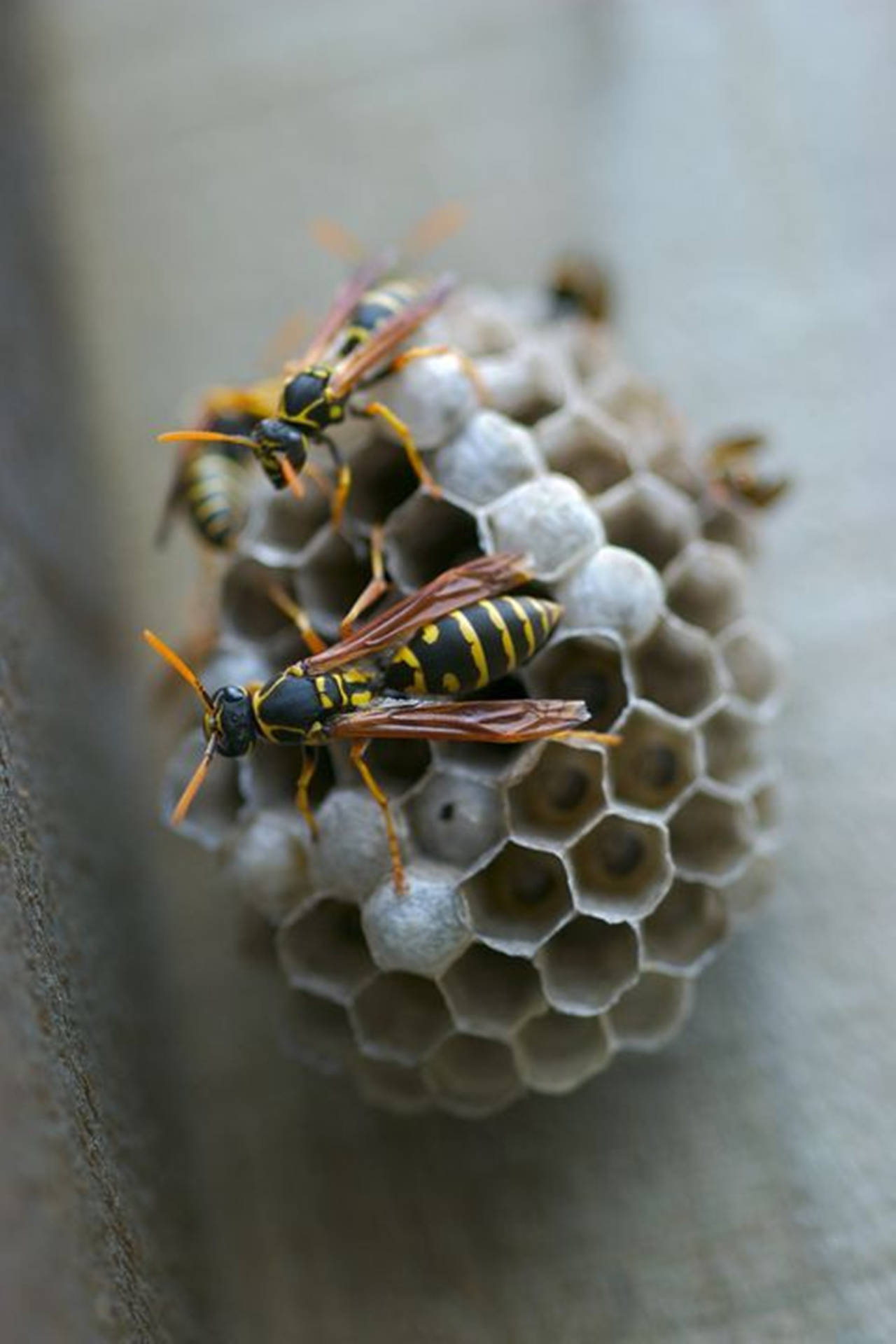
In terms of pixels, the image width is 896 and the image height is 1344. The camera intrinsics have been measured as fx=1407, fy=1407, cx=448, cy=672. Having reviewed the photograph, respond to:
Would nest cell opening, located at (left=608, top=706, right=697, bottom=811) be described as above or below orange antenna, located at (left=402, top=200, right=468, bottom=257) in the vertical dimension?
below

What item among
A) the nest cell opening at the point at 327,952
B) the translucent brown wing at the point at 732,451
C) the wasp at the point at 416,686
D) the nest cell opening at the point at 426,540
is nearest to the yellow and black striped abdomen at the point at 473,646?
the wasp at the point at 416,686

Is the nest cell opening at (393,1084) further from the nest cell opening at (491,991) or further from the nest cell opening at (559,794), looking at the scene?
the nest cell opening at (559,794)

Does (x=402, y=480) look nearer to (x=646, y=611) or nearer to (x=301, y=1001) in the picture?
(x=646, y=611)

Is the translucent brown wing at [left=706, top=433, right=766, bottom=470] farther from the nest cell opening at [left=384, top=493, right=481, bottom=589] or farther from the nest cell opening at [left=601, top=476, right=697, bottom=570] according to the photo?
the nest cell opening at [left=384, top=493, right=481, bottom=589]

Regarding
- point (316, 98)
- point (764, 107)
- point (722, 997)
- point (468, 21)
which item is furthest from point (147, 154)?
point (722, 997)

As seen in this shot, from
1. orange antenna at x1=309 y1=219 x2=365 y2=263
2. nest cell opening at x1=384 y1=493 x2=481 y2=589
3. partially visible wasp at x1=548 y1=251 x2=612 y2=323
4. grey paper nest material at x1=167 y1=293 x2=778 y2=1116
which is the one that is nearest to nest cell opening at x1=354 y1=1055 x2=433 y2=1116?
grey paper nest material at x1=167 y1=293 x2=778 y2=1116
